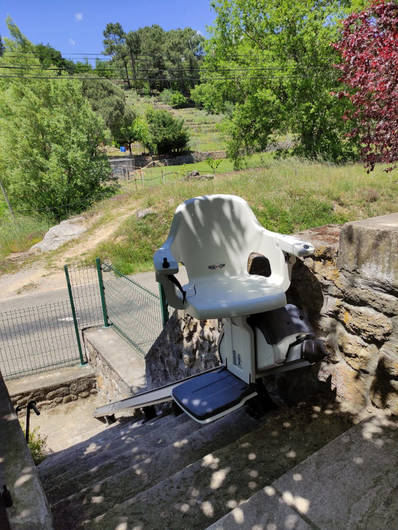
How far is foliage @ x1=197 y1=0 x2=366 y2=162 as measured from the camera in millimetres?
17797

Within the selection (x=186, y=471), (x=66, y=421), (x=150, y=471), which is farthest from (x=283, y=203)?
(x=186, y=471)

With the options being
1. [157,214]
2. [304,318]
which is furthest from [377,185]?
[304,318]

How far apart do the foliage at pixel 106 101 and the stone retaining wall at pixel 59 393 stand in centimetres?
3919

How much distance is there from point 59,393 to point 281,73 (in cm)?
1705

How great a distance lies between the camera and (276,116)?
62.8 ft

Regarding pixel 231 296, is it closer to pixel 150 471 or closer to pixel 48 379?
pixel 150 471

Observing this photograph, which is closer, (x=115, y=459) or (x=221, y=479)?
(x=221, y=479)

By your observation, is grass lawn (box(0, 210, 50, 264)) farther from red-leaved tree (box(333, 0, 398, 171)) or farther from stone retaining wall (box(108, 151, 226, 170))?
stone retaining wall (box(108, 151, 226, 170))

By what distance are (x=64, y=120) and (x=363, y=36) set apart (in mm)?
15593

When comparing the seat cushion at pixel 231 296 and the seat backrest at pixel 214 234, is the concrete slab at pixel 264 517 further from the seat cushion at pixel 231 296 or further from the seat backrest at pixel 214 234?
the seat backrest at pixel 214 234

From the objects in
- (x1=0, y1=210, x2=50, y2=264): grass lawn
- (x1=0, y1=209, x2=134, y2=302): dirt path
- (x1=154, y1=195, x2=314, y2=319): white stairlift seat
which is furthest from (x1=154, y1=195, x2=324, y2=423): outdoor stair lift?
(x1=0, y1=210, x2=50, y2=264): grass lawn

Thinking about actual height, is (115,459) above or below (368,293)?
below

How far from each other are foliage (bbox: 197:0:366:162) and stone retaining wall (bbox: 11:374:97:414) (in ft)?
52.4

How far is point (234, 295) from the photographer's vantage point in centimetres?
242
